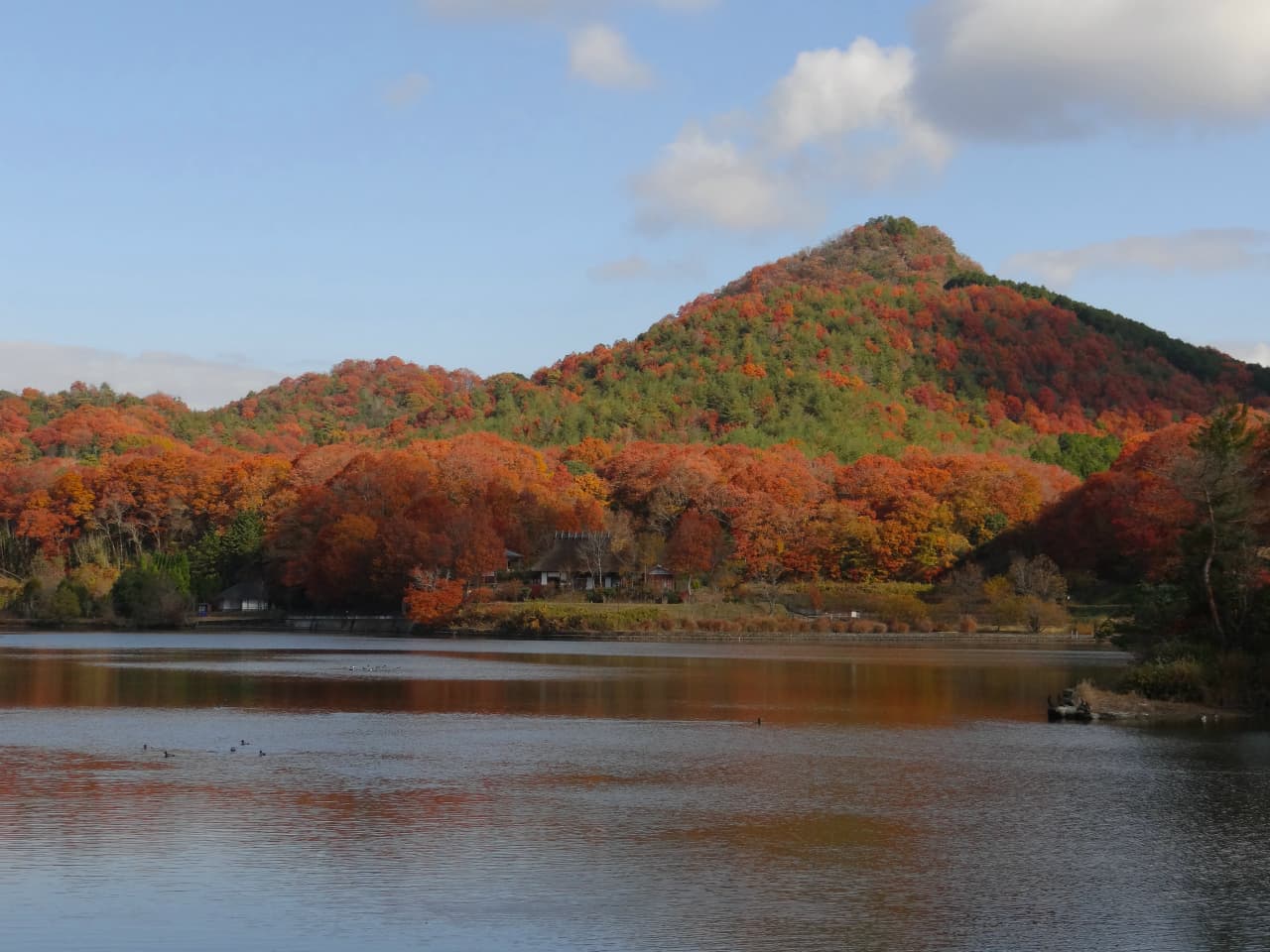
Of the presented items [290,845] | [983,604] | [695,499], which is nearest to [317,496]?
[695,499]

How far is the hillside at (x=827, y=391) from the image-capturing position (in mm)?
118938

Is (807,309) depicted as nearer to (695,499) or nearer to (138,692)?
(695,499)

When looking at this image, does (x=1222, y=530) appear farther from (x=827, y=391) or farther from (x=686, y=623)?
(x=827, y=391)

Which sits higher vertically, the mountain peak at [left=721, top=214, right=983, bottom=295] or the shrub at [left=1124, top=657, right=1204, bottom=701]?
the mountain peak at [left=721, top=214, right=983, bottom=295]

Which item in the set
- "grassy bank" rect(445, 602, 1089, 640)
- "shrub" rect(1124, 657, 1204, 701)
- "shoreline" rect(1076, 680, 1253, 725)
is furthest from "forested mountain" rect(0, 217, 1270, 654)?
"grassy bank" rect(445, 602, 1089, 640)

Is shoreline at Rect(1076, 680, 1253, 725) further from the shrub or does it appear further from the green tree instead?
the green tree

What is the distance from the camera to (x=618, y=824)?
1853 cm

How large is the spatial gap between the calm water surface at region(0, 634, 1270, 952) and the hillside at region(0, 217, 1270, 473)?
267 feet

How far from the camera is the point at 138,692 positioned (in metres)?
36.8

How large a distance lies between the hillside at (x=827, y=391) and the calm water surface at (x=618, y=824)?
267 feet

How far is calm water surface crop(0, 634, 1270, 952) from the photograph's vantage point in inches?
537

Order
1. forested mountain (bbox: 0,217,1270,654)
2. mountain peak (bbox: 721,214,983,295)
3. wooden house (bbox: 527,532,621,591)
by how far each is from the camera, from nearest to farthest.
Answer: forested mountain (bbox: 0,217,1270,654)
wooden house (bbox: 527,532,621,591)
mountain peak (bbox: 721,214,983,295)

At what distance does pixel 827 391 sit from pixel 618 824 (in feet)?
346

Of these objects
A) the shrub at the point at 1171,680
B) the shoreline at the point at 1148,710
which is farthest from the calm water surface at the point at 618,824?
the shrub at the point at 1171,680
